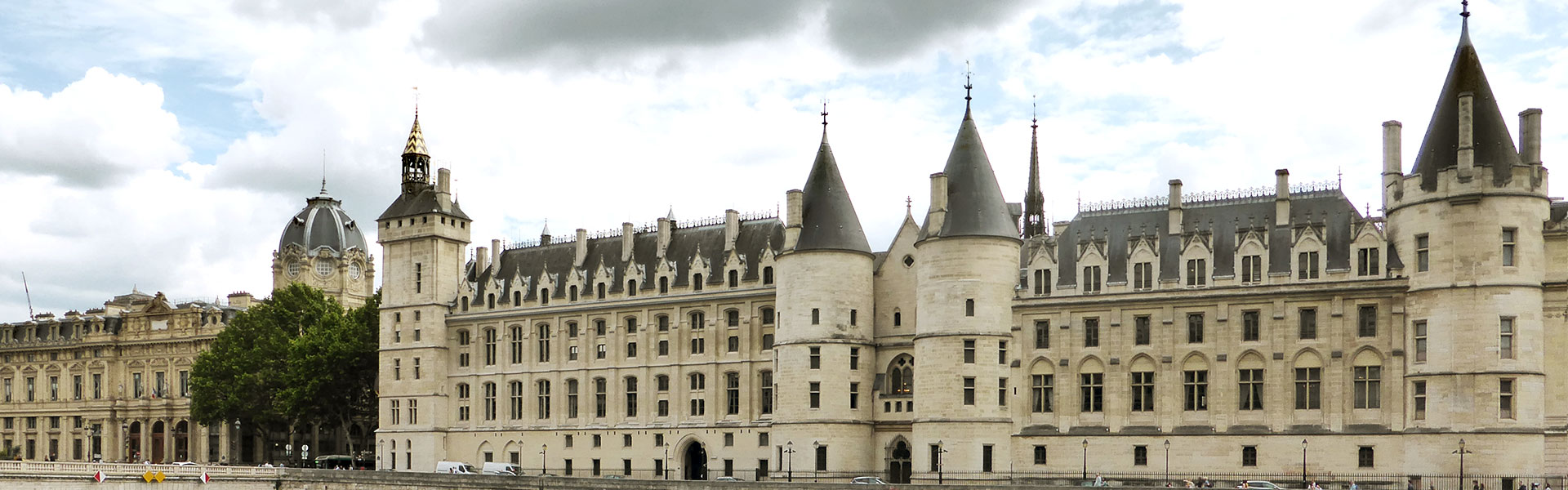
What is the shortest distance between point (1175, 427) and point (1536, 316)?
14.5 metres

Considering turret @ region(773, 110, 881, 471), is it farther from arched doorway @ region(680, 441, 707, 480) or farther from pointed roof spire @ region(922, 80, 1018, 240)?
A: arched doorway @ region(680, 441, 707, 480)

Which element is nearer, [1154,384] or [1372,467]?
[1372,467]

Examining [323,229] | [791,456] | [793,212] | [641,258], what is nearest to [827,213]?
[793,212]

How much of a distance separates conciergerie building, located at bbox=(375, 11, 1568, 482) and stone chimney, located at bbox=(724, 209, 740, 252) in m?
0.18

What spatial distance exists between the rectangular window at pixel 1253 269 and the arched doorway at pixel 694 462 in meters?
28.4

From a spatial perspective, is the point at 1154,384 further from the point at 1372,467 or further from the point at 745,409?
the point at 745,409

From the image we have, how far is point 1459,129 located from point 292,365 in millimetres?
62726

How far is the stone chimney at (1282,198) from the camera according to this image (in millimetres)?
67875

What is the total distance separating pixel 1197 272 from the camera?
223 ft

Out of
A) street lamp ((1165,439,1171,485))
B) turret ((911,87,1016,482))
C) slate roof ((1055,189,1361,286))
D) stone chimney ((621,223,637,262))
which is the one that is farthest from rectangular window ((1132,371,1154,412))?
stone chimney ((621,223,637,262))

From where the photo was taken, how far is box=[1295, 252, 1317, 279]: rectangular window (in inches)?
2584

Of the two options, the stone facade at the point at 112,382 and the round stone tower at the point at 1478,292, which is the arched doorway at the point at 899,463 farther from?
the stone facade at the point at 112,382

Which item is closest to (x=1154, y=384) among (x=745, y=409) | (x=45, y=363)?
(x=745, y=409)

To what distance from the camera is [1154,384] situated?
68.5m
